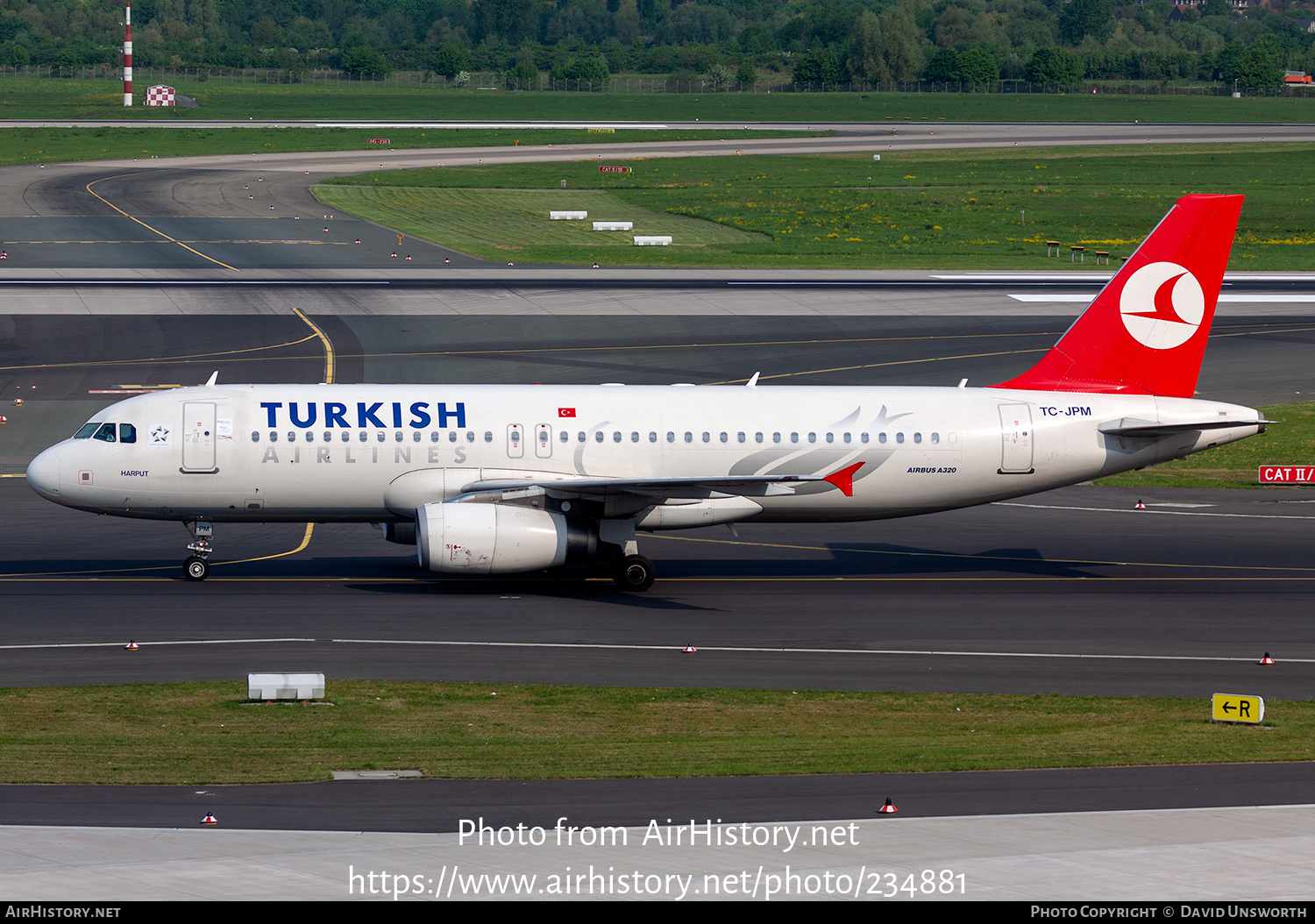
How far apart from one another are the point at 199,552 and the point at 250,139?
14129 centimetres

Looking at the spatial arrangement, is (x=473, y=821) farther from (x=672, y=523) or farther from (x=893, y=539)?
(x=893, y=539)

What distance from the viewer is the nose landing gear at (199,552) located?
38.1m

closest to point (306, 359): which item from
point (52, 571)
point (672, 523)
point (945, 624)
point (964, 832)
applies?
point (52, 571)

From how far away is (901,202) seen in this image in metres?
129

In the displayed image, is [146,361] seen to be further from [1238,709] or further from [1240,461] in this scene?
[1238,709]

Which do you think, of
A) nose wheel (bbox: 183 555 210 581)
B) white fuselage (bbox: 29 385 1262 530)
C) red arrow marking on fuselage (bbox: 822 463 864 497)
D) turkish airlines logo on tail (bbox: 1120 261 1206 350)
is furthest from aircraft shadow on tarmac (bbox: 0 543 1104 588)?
turkish airlines logo on tail (bbox: 1120 261 1206 350)

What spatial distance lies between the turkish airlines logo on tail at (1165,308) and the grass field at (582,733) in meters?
14.2

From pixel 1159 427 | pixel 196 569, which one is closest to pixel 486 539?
pixel 196 569

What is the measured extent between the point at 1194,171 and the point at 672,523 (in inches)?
5043

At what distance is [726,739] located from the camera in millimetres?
26234

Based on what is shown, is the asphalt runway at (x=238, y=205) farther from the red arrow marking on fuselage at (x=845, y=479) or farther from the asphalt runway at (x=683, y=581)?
the red arrow marking on fuselage at (x=845, y=479)

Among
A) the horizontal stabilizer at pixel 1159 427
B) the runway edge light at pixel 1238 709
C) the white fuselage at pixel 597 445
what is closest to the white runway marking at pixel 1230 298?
the horizontal stabilizer at pixel 1159 427

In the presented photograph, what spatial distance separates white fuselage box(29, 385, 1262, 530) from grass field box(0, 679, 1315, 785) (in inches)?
368

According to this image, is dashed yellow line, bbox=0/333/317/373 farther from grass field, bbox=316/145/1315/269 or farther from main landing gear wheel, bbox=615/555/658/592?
grass field, bbox=316/145/1315/269
